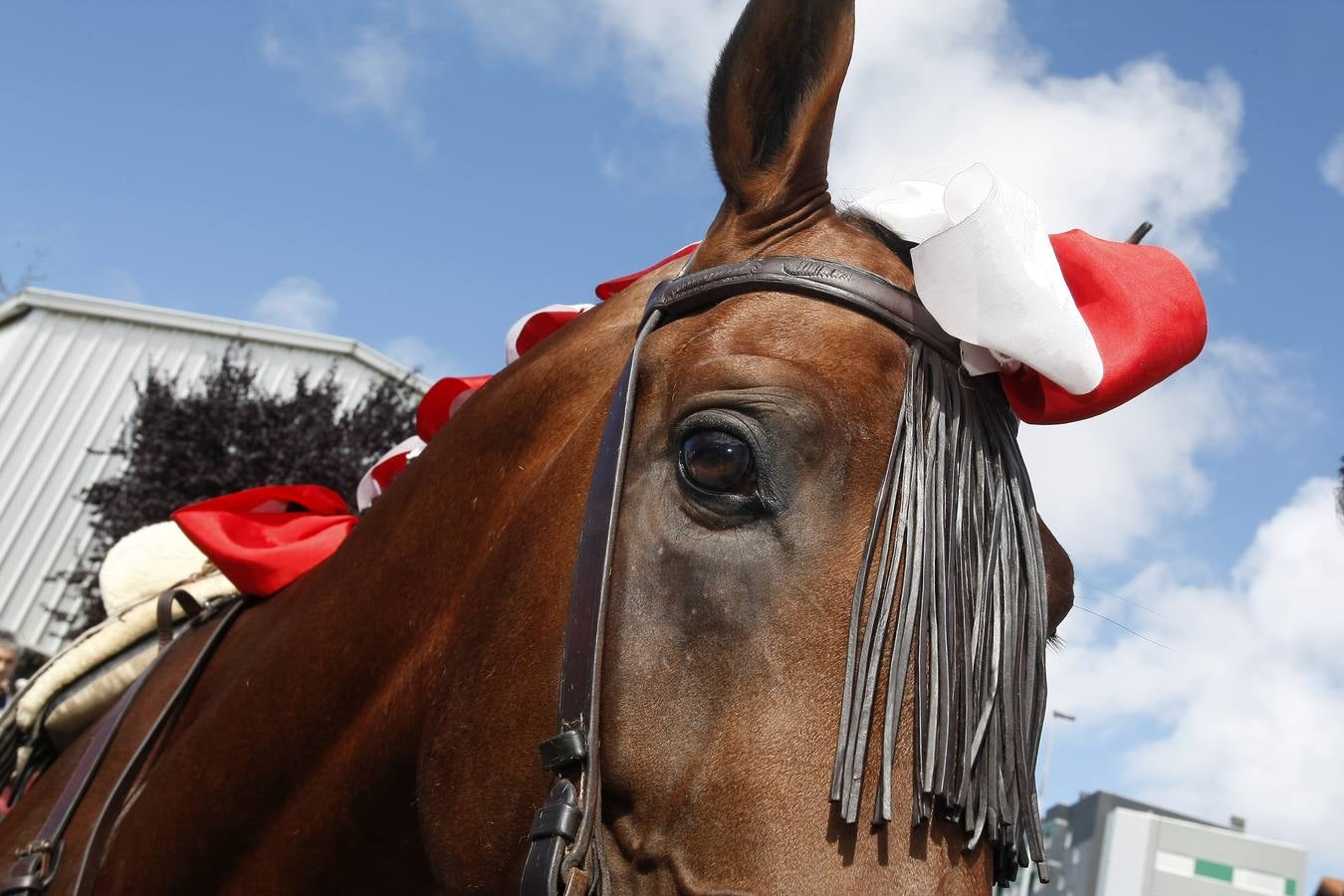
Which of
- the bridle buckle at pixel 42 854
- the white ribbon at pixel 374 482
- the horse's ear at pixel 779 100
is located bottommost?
the bridle buckle at pixel 42 854

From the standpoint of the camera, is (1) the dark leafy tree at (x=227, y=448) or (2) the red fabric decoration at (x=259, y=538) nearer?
(2) the red fabric decoration at (x=259, y=538)

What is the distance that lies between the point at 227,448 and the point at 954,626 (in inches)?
384

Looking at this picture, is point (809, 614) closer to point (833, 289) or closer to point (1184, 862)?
point (833, 289)

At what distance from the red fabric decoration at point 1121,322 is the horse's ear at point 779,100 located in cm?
47

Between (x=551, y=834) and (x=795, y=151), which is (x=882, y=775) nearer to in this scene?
(x=551, y=834)

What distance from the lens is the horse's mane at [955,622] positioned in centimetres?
135

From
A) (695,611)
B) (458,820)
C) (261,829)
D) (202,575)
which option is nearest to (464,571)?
(458,820)

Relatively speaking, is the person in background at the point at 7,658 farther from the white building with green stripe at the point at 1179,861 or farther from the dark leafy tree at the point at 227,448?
the white building with green stripe at the point at 1179,861

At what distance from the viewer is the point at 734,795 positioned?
4.34ft

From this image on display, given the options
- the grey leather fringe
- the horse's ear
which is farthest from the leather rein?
the horse's ear

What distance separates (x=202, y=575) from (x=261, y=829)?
1256mm

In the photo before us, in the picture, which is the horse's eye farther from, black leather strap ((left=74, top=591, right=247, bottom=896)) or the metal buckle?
black leather strap ((left=74, top=591, right=247, bottom=896))

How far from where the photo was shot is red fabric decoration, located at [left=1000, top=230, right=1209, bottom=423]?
1676 mm

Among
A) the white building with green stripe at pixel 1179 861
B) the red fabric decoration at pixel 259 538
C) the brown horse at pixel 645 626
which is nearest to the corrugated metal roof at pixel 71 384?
the white building with green stripe at pixel 1179 861
